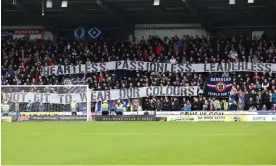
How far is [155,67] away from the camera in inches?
1497

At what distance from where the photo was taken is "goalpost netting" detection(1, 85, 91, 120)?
98.3 feet

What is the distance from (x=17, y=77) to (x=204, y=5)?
13878 mm

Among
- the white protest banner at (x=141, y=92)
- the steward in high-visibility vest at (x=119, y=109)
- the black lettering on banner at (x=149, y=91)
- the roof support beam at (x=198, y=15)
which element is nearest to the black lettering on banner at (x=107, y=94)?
the white protest banner at (x=141, y=92)

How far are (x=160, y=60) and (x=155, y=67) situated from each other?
2.83ft

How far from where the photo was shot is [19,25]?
4512 cm

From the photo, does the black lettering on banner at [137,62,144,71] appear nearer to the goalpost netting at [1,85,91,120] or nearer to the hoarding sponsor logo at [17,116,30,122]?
the goalpost netting at [1,85,91,120]

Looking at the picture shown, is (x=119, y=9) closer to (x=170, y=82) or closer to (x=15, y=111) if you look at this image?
(x=170, y=82)

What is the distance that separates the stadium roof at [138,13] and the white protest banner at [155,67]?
3.79m

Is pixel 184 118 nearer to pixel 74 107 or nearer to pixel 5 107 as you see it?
pixel 74 107

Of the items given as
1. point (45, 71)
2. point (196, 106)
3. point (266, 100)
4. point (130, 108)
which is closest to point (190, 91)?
point (196, 106)

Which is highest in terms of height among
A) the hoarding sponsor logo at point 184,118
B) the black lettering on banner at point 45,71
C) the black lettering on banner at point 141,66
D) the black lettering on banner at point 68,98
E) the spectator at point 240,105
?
the black lettering on banner at point 141,66

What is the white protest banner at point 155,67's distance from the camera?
3625cm

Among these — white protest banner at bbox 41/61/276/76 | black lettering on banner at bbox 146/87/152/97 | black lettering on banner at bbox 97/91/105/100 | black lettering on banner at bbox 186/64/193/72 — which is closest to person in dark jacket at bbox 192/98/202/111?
black lettering on banner at bbox 146/87/152/97

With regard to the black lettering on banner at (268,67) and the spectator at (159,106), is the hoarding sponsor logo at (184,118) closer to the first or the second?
the spectator at (159,106)
